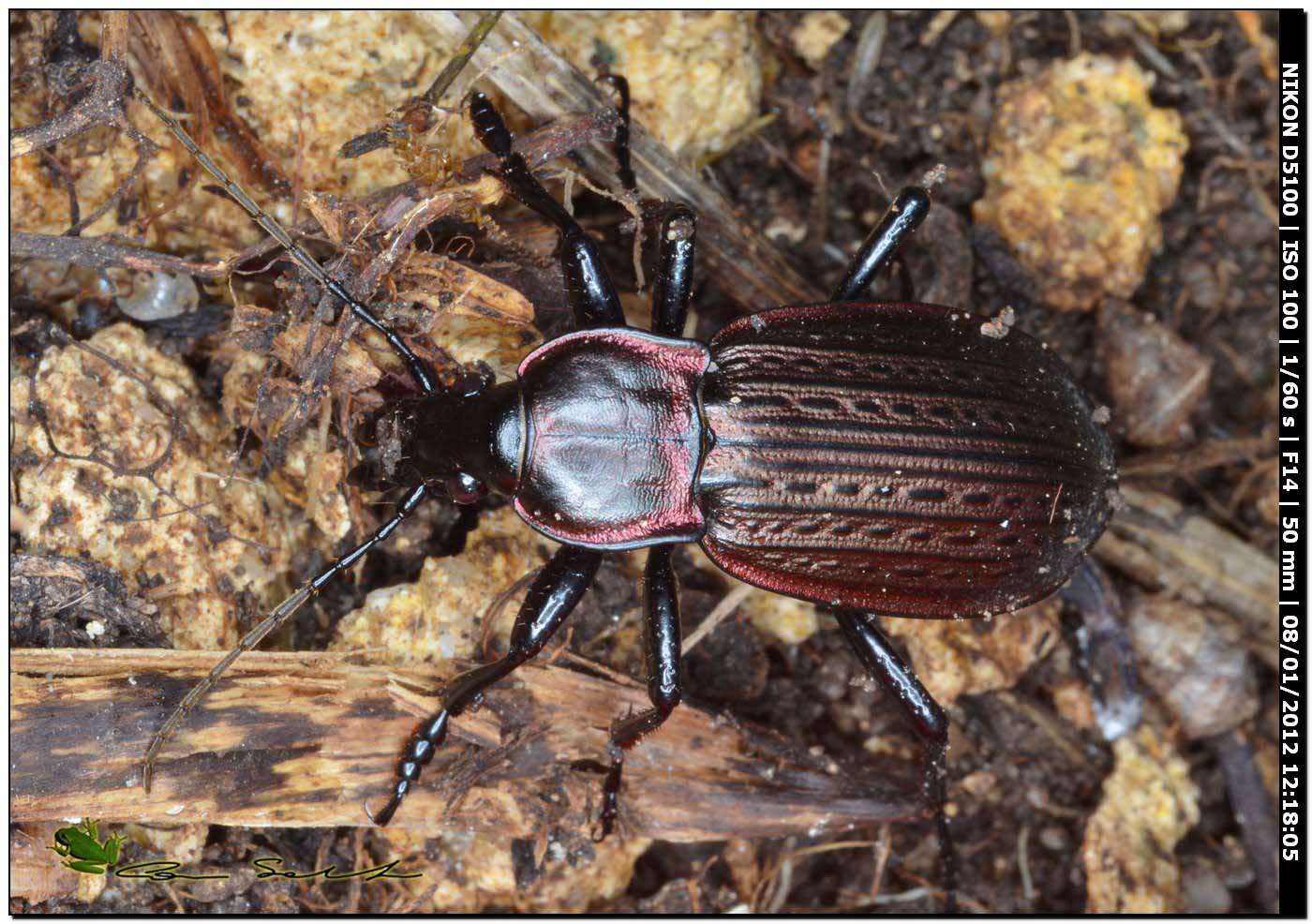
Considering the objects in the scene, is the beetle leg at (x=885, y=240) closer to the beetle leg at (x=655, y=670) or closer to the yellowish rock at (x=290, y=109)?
the beetle leg at (x=655, y=670)

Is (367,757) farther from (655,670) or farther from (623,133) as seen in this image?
(623,133)

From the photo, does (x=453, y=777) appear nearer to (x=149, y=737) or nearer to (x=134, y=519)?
(x=149, y=737)

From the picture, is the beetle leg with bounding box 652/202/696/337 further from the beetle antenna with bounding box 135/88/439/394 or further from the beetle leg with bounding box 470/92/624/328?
the beetle antenna with bounding box 135/88/439/394

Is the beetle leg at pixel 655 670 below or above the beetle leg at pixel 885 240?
below

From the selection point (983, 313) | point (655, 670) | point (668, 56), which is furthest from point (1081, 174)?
point (655, 670)

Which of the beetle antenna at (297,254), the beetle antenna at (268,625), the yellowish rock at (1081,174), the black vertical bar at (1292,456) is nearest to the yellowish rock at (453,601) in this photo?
the beetle antenna at (268,625)
